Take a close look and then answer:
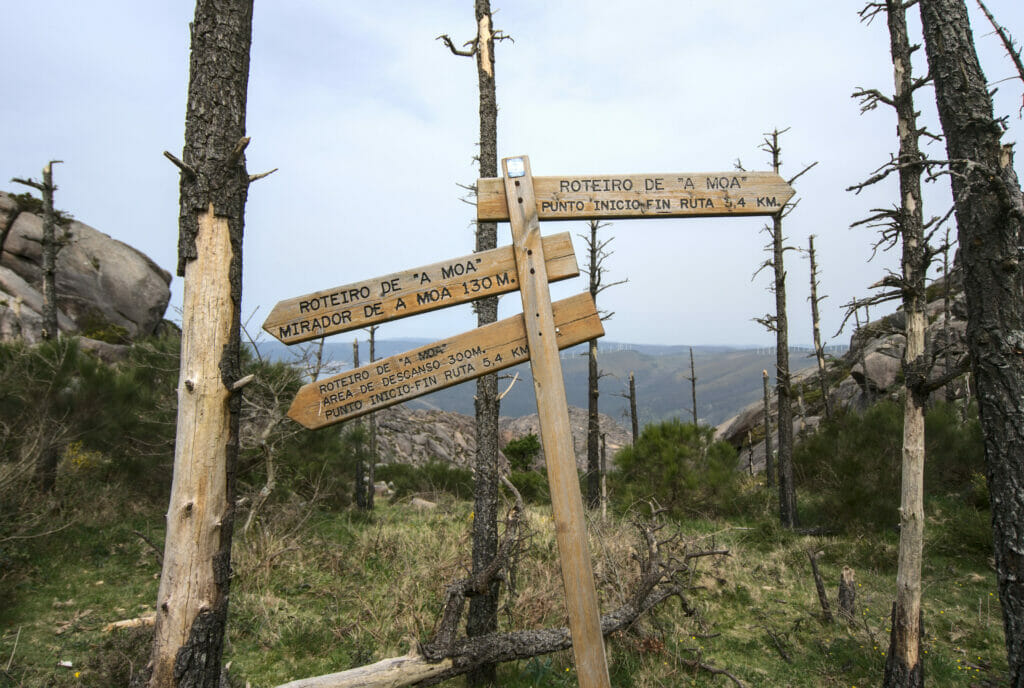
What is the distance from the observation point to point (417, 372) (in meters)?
2.62

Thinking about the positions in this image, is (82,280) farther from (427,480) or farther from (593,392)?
(593,392)

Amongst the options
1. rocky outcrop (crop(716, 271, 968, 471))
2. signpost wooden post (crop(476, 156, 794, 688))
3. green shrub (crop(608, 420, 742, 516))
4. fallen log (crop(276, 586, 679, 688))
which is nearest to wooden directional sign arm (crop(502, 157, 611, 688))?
signpost wooden post (crop(476, 156, 794, 688))

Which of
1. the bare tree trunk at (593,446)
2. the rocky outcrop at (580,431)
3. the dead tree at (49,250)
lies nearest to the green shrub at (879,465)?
the bare tree trunk at (593,446)

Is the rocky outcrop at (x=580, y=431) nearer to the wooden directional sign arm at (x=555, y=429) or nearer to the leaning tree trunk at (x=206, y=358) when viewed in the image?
the leaning tree trunk at (x=206, y=358)

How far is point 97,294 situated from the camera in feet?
72.6

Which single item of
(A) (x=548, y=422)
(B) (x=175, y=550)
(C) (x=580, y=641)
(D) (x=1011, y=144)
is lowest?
(C) (x=580, y=641)

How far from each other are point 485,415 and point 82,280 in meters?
23.0

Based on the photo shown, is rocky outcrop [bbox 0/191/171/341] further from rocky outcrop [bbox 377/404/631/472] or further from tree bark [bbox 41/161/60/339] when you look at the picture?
rocky outcrop [bbox 377/404/631/472]

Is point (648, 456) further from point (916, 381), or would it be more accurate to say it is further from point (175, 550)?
point (175, 550)

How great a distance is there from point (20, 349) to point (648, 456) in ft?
42.9

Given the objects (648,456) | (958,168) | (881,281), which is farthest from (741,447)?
(958,168)

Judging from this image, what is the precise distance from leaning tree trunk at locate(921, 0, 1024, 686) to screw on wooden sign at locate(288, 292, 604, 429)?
2771 mm

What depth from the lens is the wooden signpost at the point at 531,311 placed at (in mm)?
2574

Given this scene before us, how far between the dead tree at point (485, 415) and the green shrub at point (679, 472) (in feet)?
27.2
